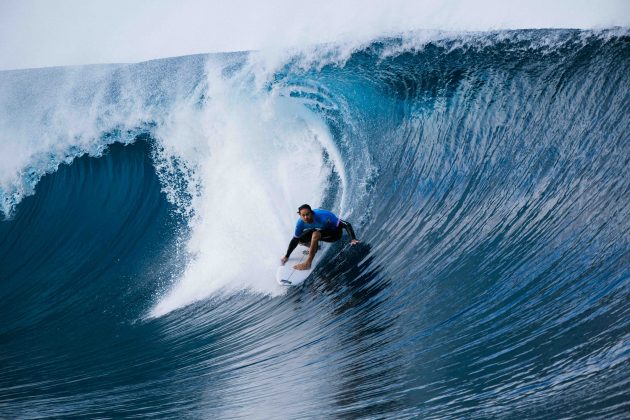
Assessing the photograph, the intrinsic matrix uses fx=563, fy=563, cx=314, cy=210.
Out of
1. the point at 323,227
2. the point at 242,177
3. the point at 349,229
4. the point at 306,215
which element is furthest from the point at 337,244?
the point at 242,177

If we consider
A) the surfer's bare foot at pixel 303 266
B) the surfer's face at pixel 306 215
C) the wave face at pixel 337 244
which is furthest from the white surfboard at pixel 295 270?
the surfer's face at pixel 306 215

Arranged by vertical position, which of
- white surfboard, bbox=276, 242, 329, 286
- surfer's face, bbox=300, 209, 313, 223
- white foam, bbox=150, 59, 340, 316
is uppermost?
white foam, bbox=150, 59, 340, 316

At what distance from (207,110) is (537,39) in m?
5.46

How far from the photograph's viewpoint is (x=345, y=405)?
3.98 metres

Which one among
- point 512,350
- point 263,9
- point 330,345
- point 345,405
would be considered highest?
point 263,9

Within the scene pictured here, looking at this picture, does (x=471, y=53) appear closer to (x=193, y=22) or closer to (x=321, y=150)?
(x=321, y=150)

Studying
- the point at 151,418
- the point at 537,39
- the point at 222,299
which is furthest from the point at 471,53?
the point at 151,418

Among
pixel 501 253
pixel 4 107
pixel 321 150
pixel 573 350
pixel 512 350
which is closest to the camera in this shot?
pixel 573 350

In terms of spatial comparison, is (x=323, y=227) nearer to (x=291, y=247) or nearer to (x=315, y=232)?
(x=315, y=232)

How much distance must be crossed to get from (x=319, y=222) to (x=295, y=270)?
0.60 meters

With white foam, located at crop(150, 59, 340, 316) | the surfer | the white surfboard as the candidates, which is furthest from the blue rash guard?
white foam, located at crop(150, 59, 340, 316)

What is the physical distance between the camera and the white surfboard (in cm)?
612

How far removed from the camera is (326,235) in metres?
6.14

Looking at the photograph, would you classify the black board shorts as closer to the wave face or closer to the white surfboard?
the white surfboard
